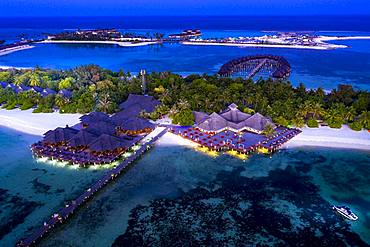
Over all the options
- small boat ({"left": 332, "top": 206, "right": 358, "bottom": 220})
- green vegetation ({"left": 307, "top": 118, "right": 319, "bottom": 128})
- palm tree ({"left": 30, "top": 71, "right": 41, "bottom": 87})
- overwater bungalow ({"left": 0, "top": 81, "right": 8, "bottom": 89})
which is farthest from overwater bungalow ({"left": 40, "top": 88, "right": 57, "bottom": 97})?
small boat ({"left": 332, "top": 206, "right": 358, "bottom": 220})

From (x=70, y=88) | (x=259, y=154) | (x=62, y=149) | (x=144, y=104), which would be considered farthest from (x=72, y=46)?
(x=259, y=154)

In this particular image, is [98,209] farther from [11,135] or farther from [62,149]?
[11,135]

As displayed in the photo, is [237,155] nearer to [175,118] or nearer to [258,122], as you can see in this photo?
[258,122]

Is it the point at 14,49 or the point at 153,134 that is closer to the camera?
the point at 153,134

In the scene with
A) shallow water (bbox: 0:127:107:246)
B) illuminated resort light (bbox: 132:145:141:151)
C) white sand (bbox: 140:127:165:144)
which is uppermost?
white sand (bbox: 140:127:165:144)

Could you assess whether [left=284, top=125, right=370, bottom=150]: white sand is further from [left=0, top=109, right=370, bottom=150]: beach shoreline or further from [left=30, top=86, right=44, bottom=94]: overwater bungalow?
[left=30, top=86, right=44, bottom=94]: overwater bungalow

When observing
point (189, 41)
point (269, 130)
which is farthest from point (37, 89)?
point (189, 41)

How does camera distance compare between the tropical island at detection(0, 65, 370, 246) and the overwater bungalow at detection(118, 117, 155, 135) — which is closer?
the tropical island at detection(0, 65, 370, 246)
